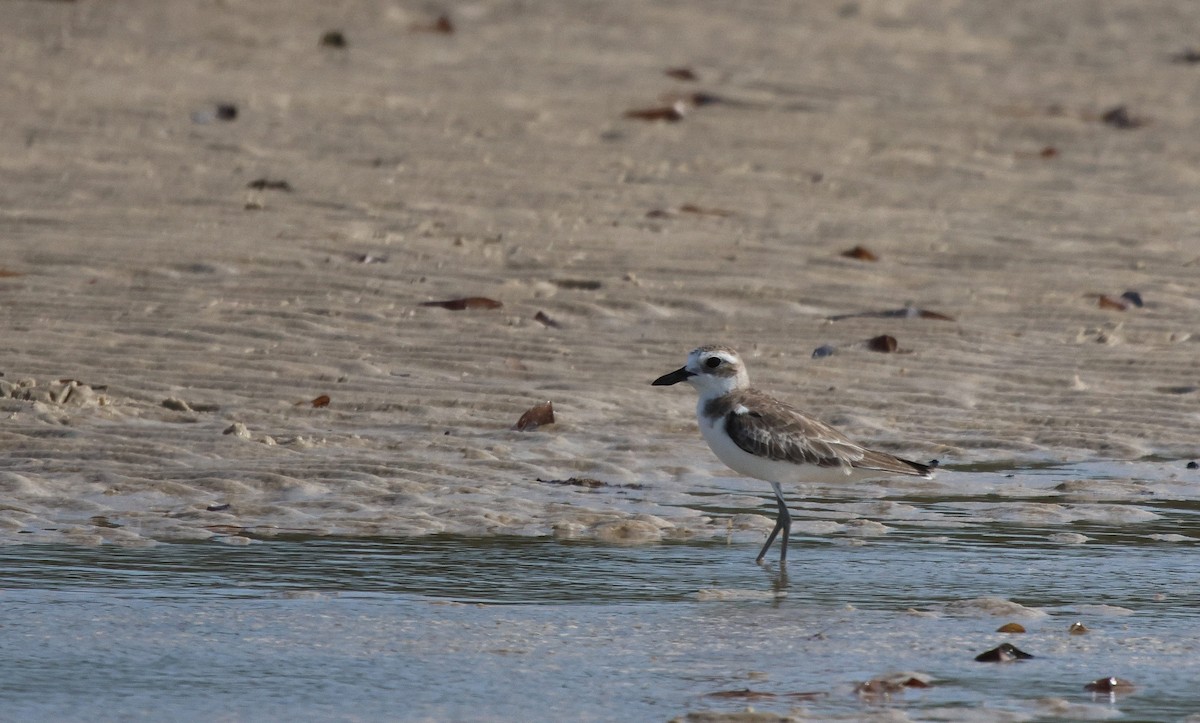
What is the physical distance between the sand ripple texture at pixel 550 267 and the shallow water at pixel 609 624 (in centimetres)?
28

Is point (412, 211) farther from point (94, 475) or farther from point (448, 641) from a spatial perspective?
point (448, 641)

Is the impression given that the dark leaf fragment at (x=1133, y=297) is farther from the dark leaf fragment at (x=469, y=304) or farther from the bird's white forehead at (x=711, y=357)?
the bird's white forehead at (x=711, y=357)

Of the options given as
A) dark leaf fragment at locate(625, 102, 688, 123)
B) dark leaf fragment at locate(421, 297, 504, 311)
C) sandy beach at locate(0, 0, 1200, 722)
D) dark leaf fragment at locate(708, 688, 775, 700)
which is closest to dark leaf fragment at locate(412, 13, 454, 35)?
sandy beach at locate(0, 0, 1200, 722)

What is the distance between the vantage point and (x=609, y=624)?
5.97 metres

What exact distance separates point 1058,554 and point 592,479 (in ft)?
6.36

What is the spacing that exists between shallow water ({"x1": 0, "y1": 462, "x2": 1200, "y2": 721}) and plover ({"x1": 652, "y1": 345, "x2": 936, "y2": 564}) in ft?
0.79

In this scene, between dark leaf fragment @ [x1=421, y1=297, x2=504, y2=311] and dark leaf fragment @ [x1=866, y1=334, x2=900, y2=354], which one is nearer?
dark leaf fragment @ [x1=866, y1=334, x2=900, y2=354]

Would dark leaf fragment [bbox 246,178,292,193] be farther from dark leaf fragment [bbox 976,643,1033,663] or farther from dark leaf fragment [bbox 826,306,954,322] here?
dark leaf fragment [bbox 976,643,1033,663]

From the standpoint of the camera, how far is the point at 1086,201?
13.0 m

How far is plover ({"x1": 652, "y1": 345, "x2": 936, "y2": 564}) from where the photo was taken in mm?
7023

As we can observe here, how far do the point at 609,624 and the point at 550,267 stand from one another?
5105 mm

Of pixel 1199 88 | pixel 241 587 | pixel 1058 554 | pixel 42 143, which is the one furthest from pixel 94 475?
pixel 1199 88

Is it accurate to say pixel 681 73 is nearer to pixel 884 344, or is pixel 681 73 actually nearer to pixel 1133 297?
pixel 1133 297

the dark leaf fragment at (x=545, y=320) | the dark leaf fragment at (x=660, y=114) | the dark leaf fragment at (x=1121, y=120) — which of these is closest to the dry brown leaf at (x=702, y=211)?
the dark leaf fragment at (x=545, y=320)
